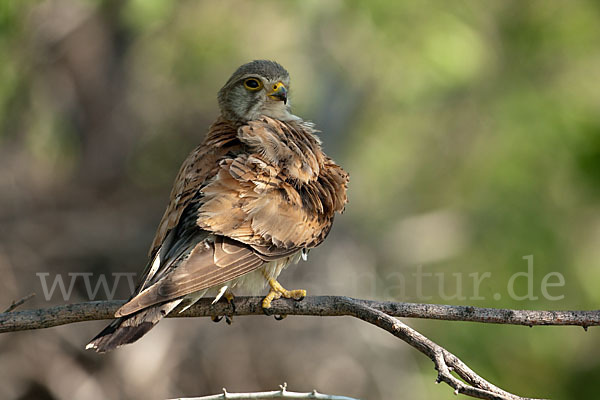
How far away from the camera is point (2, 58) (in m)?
7.89

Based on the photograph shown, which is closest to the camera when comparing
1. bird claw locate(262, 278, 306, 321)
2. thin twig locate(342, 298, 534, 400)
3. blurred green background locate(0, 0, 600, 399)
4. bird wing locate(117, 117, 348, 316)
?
thin twig locate(342, 298, 534, 400)

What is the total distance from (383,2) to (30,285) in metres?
5.38

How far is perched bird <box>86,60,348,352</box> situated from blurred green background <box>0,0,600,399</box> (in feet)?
10.8

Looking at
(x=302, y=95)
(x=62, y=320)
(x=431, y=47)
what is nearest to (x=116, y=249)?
(x=302, y=95)

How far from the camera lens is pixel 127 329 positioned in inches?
124

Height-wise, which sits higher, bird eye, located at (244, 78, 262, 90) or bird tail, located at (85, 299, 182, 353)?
bird eye, located at (244, 78, 262, 90)

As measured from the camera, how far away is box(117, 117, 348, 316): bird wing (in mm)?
3494

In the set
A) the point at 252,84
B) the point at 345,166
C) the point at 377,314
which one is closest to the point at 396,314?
the point at 377,314

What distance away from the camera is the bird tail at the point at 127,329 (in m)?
3.08

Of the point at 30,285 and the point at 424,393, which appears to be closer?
the point at 30,285

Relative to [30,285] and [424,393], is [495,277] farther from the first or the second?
[30,285]

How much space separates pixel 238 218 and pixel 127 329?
2.93 ft

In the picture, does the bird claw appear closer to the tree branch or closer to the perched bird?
the perched bird

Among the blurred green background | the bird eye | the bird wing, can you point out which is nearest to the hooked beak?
the bird eye
